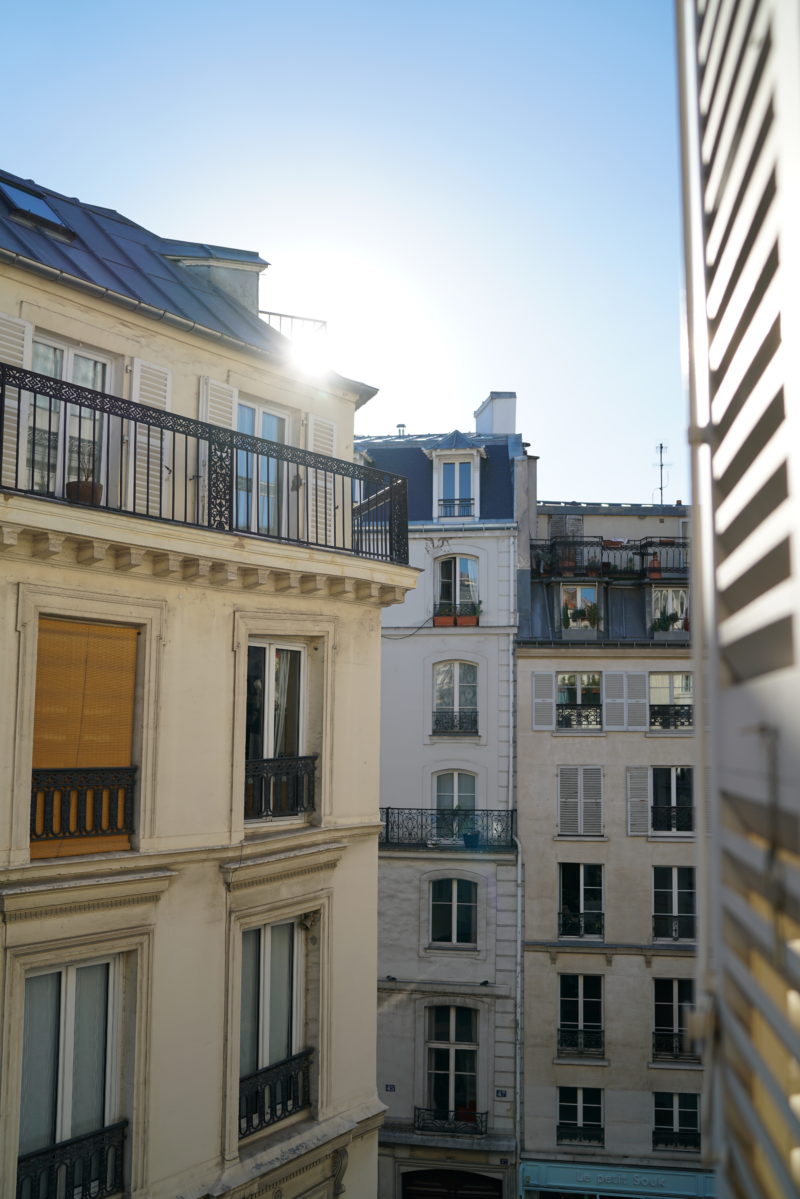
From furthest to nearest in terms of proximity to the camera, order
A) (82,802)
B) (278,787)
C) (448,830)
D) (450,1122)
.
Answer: (448,830), (450,1122), (278,787), (82,802)

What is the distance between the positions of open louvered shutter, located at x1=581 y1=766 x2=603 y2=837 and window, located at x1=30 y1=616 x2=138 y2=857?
20.5 m

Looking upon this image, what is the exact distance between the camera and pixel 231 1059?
11.4m

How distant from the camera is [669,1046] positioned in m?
28.5

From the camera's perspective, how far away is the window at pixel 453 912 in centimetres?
2939

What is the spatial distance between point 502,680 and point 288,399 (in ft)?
58.7

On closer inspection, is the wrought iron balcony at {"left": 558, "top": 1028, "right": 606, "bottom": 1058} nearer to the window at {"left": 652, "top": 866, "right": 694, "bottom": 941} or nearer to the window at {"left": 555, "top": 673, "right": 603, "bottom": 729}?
the window at {"left": 652, "top": 866, "right": 694, "bottom": 941}

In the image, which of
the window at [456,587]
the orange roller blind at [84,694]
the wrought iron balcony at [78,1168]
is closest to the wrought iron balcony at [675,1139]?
the window at [456,587]

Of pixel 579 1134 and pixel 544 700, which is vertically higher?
pixel 544 700

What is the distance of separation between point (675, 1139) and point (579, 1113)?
242cm

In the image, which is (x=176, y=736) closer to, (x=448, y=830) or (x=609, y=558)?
(x=448, y=830)

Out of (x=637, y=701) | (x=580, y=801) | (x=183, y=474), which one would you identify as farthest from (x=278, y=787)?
(x=637, y=701)

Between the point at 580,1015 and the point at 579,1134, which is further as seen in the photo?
the point at 580,1015

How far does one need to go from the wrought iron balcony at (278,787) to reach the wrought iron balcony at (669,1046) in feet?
63.0

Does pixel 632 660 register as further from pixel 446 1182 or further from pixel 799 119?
pixel 799 119
